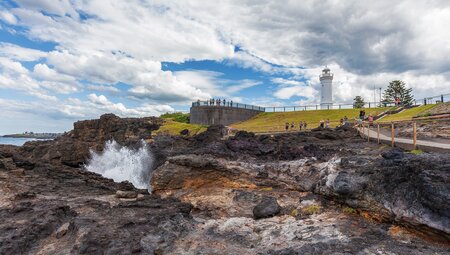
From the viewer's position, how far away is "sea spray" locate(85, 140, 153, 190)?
2261 cm

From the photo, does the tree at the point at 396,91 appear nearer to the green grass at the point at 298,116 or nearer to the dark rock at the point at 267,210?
the green grass at the point at 298,116

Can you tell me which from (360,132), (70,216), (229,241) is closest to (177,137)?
(360,132)

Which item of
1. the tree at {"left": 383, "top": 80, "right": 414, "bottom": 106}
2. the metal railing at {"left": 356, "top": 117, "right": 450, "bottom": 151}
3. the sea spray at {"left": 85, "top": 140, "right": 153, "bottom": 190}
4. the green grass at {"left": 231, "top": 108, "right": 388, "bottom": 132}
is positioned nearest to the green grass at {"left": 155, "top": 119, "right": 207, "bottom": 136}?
the sea spray at {"left": 85, "top": 140, "right": 153, "bottom": 190}

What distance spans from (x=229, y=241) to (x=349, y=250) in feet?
8.74

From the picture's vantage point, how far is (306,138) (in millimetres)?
27828

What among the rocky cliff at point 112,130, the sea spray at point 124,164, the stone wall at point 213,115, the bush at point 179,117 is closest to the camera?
the sea spray at point 124,164

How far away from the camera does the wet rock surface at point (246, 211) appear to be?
6.30m

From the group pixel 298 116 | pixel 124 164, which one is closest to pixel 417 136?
pixel 124 164

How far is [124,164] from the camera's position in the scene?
26.2 m

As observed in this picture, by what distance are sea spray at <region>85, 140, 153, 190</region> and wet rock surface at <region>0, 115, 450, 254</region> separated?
28.0ft

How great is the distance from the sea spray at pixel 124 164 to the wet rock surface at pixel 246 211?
28.0 ft

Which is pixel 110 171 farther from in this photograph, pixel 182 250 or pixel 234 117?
pixel 234 117

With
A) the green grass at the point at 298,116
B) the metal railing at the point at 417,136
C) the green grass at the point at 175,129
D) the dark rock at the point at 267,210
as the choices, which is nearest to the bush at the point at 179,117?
the green grass at the point at 298,116

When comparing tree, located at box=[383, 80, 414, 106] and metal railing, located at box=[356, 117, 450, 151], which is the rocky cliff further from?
tree, located at box=[383, 80, 414, 106]
